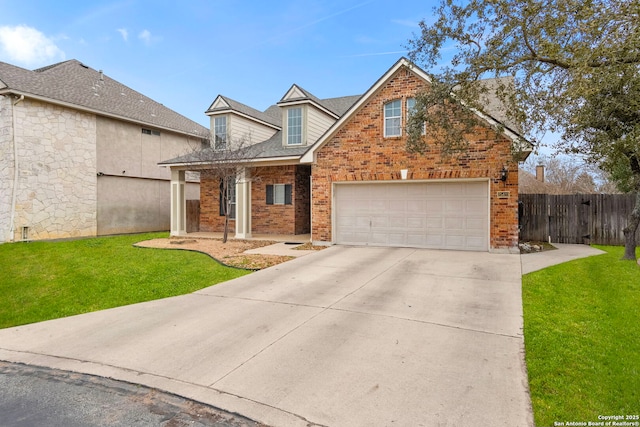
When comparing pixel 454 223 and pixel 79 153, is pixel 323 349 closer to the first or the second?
pixel 454 223

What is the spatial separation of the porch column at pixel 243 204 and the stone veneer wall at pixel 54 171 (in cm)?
712

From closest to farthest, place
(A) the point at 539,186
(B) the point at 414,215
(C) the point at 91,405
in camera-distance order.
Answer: (C) the point at 91,405 → (B) the point at 414,215 → (A) the point at 539,186

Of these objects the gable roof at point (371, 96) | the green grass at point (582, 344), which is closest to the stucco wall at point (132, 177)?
the gable roof at point (371, 96)

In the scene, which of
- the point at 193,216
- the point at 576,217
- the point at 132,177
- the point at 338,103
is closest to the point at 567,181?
the point at 576,217

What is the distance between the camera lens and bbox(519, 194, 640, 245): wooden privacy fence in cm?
1329

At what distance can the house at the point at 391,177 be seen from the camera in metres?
11.2

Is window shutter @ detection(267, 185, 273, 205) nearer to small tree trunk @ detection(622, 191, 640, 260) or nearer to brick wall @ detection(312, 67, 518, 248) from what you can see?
brick wall @ detection(312, 67, 518, 248)

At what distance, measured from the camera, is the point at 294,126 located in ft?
54.7

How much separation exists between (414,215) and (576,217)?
6520mm

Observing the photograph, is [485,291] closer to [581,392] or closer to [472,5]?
[581,392]

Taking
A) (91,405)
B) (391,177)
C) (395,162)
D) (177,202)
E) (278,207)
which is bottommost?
(91,405)

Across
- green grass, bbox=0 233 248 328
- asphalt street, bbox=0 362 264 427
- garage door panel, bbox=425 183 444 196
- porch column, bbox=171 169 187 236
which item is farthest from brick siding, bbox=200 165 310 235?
asphalt street, bbox=0 362 264 427

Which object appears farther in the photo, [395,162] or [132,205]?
[132,205]

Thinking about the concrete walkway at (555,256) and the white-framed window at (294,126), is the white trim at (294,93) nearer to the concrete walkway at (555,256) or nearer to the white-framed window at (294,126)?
the white-framed window at (294,126)
